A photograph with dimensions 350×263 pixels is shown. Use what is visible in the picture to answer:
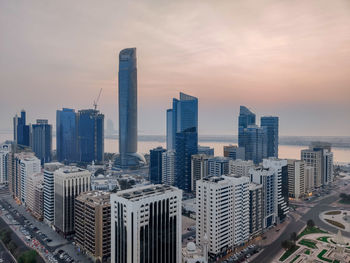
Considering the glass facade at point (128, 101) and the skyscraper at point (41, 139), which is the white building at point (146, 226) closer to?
the glass facade at point (128, 101)

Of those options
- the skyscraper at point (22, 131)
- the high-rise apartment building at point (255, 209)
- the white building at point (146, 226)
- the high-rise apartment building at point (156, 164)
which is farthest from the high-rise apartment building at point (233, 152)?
A: the skyscraper at point (22, 131)

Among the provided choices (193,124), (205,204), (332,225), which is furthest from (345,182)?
(205,204)

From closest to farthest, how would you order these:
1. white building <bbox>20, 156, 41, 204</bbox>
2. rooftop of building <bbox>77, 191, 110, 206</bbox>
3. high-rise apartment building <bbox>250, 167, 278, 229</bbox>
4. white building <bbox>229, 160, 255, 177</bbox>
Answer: rooftop of building <bbox>77, 191, 110, 206</bbox>
high-rise apartment building <bbox>250, 167, 278, 229</bbox>
white building <bbox>20, 156, 41, 204</bbox>
white building <bbox>229, 160, 255, 177</bbox>

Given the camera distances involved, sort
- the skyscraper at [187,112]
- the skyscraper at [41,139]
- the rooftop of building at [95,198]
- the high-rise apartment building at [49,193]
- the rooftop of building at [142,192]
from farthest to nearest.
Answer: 1. the skyscraper at [187,112]
2. the skyscraper at [41,139]
3. the high-rise apartment building at [49,193]
4. the rooftop of building at [95,198]
5. the rooftop of building at [142,192]

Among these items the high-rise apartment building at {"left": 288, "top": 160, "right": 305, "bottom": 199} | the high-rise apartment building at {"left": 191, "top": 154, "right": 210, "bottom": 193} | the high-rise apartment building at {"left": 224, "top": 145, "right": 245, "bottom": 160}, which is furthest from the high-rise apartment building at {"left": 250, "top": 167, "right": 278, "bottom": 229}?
the high-rise apartment building at {"left": 224, "top": 145, "right": 245, "bottom": 160}

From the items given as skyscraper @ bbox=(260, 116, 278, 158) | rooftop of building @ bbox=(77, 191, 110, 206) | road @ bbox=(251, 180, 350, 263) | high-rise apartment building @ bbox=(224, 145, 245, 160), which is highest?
skyscraper @ bbox=(260, 116, 278, 158)

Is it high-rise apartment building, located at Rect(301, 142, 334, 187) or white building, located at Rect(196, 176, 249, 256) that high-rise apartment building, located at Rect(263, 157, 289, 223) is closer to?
white building, located at Rect(196, 176, 249, 256)
